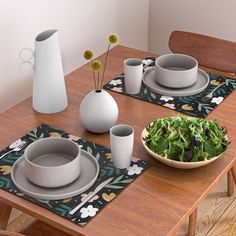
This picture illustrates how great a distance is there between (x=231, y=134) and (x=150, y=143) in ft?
0.93

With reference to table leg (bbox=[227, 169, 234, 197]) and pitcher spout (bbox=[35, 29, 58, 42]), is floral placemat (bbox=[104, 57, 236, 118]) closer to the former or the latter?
pitcher spout (bbox=[35, 29, 58, 42])

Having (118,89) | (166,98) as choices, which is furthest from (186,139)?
(118,89)

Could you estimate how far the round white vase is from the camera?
1.70 meters

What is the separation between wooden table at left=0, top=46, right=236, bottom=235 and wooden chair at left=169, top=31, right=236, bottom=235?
0.36 metres

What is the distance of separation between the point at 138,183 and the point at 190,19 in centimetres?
175

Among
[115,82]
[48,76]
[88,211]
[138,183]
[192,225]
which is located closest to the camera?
[88,211]

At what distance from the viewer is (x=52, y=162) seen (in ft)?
5.18

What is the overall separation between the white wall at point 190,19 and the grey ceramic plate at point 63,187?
5.28 ft

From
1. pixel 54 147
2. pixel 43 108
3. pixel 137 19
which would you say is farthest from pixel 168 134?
pixel 137 19

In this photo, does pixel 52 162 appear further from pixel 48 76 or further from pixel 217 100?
pixel 217 100

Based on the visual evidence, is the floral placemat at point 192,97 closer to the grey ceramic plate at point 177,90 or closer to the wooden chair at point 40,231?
the grey ceramic plate at point 177,90

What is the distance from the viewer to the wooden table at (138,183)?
4.46 ft

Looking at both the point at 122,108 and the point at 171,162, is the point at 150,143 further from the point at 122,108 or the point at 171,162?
the point at 122,108

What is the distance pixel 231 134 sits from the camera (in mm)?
1712
